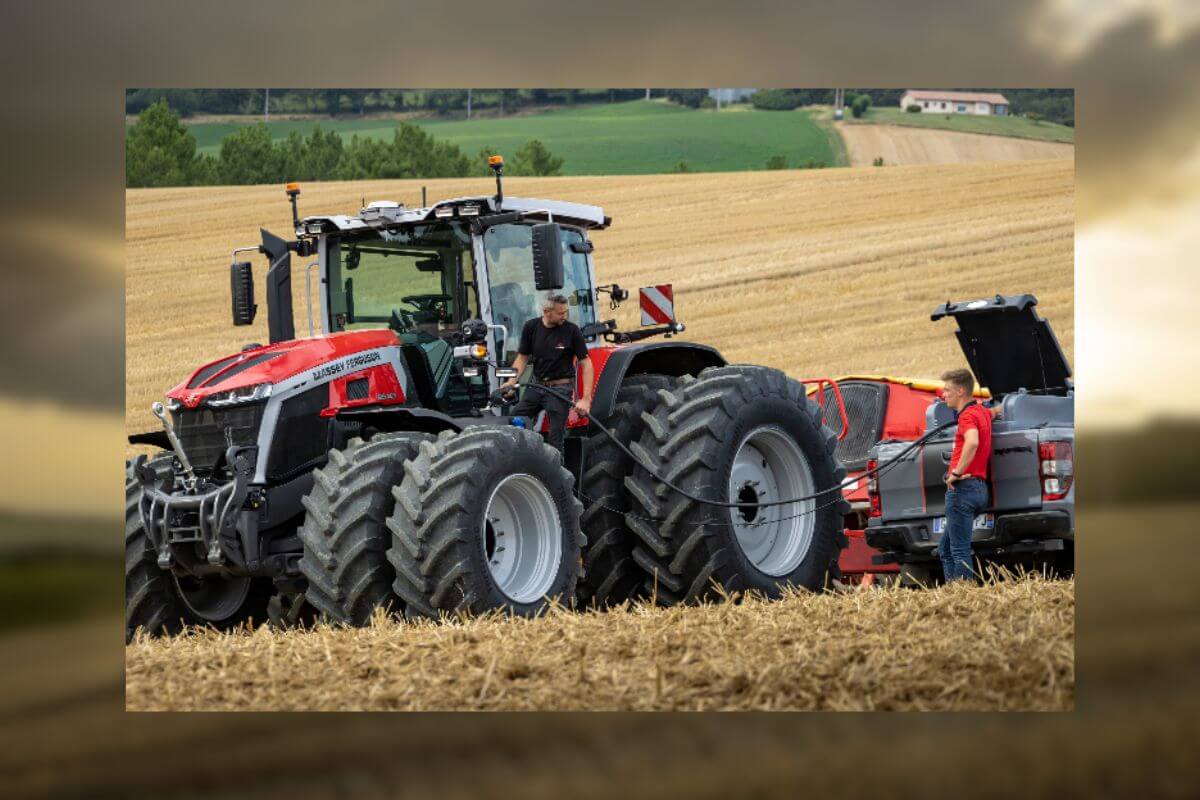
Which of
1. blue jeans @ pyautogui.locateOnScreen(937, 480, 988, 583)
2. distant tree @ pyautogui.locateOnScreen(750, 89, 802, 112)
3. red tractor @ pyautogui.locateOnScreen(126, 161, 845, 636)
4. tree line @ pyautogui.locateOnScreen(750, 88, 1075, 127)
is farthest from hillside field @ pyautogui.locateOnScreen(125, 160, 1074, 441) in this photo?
blue jeans @ pyautogui.locateOnScreen(937, 480, 988, 583)

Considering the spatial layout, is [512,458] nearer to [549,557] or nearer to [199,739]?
[549,557]

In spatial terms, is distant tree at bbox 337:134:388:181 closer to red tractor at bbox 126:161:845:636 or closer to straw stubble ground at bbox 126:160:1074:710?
straw stubble ground at bbox 126:160:1074:710

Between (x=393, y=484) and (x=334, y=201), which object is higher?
(x=334, y=201)

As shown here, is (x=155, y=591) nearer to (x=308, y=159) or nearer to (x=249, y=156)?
(x=249, y=156)

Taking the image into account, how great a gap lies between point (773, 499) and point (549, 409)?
1.75 metres

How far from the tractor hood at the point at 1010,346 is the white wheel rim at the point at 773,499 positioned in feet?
5.95

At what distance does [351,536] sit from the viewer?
9031 millimetres

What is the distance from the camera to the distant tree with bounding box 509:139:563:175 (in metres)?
18.9

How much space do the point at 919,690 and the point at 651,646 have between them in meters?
1.30

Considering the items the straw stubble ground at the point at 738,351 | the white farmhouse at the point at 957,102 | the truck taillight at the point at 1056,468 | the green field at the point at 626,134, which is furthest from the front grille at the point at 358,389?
the green field at the point at 626,134
